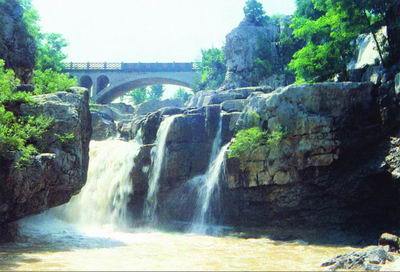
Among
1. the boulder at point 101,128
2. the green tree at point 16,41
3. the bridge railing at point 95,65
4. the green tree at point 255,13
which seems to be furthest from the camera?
the bridge railing at point 95,65

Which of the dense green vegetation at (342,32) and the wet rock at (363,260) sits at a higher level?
the dense green vegetation at (342,32)

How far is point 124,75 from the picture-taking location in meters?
61.5

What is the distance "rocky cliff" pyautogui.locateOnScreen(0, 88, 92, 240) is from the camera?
50.6 feet

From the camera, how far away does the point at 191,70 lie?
61000mm

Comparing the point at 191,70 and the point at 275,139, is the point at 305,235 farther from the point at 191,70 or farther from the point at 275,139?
the point at 191,70

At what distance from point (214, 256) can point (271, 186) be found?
6.20 meters

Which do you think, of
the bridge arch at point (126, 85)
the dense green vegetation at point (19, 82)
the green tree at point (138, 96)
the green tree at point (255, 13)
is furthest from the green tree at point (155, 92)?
the dense green vegetation at point (19, 82)

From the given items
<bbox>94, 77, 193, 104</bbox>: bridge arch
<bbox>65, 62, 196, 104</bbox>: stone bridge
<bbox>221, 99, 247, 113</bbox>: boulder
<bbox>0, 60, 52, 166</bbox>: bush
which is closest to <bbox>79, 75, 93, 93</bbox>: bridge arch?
<bbox>65, 62, 196, 104</bbox>: stone bridge

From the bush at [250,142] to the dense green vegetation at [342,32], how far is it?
594cm

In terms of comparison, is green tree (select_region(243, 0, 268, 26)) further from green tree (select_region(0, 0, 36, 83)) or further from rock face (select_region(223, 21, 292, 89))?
green tree (select_region(0, 0, 36, 83))

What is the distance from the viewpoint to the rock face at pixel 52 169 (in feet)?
50.6

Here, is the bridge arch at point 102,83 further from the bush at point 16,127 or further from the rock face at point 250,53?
the bush at point 16,127

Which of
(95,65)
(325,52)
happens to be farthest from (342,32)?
(95,65)

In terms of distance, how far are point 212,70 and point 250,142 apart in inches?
1450
